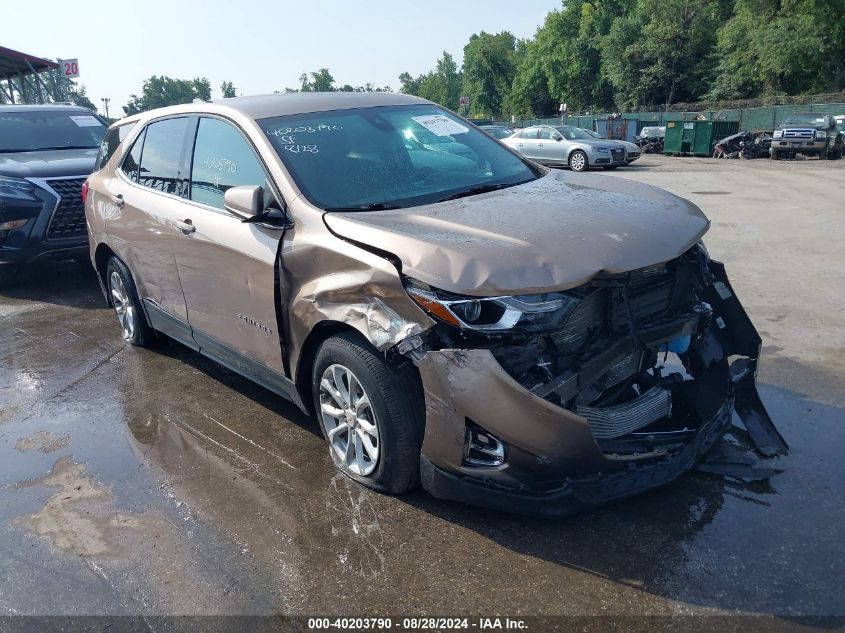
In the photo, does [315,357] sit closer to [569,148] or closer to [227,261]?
[227,261]

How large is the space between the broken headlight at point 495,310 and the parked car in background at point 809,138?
26704 mm

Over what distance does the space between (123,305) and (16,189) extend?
106 inches

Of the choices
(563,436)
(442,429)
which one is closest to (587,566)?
(563,436)

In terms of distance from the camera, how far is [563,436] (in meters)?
2.68

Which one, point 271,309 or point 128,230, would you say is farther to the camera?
point 128,230

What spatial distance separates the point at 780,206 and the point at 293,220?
11148mm

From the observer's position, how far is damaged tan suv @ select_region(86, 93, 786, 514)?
2.76 metres

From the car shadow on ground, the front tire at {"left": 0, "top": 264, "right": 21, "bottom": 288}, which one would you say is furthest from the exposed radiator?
the front tire at {"left": 0, "top": 264, "right": 21, "bottom": 288}

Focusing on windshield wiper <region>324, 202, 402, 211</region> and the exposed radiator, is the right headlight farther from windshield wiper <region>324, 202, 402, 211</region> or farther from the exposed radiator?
the exposed radiator

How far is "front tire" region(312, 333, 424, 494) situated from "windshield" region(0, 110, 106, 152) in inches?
274

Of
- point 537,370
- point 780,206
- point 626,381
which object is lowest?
point 780,206

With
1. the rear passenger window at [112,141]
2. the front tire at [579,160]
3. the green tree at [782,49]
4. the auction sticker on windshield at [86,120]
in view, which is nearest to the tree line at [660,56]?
the green tree at [782,49]

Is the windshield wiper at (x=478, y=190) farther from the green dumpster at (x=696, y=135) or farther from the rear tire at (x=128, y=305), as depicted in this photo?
the green dumpster at (x=696, y=135)

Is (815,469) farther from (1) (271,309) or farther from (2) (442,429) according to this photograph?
(1) (271,309)
